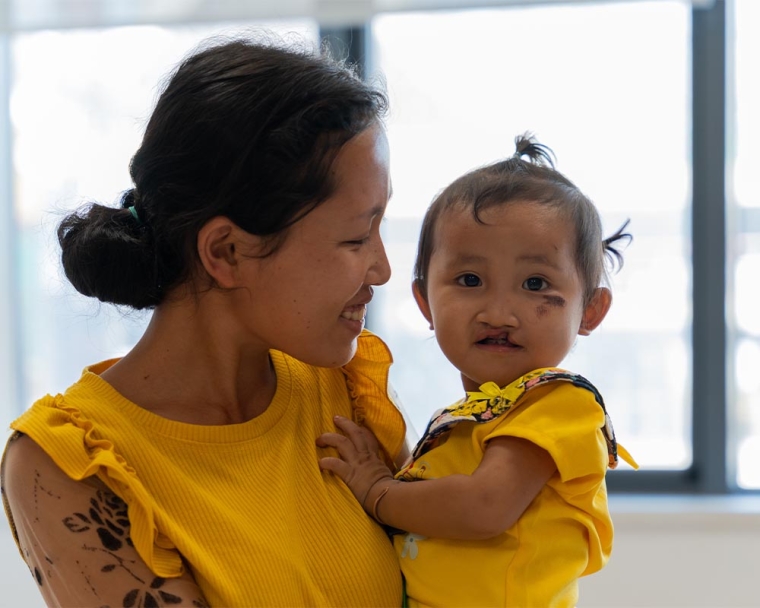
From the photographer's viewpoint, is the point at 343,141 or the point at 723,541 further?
the point at 723,541

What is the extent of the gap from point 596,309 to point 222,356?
0.59 m

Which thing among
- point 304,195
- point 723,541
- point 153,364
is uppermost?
point 304,195

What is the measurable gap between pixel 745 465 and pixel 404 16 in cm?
185

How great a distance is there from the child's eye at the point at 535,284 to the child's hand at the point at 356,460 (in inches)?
12.8

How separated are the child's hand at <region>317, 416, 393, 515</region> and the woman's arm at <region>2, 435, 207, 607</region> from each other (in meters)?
0.29

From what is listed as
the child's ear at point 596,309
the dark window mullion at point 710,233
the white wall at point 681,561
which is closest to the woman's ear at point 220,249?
the child's ear at point 596,309

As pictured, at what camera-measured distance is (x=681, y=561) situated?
2.63 metres

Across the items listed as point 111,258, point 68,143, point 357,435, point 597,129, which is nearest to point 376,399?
point 357,435

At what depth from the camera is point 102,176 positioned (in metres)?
3.03

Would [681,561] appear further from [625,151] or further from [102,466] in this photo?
[102,466]

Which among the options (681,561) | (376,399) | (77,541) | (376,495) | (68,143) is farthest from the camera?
(68,143)

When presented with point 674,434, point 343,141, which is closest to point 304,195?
point 343,141

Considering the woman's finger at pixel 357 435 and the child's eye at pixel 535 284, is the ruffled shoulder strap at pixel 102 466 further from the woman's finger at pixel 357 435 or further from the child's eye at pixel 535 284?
the child's eye at pixel 535 284

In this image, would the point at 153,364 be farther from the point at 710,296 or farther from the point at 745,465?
the point at 745,465
